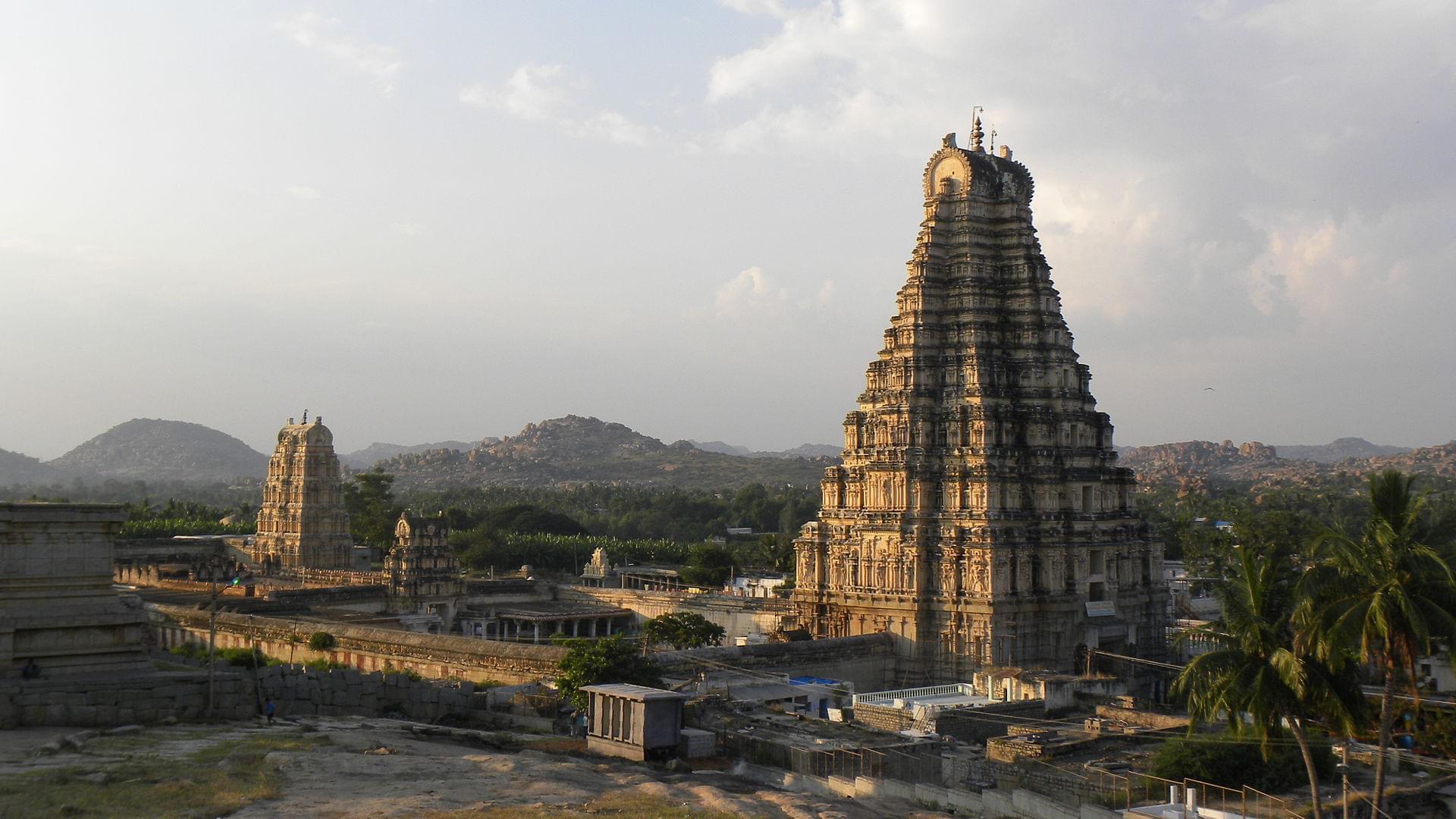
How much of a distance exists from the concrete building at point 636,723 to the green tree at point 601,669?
5.28 metres

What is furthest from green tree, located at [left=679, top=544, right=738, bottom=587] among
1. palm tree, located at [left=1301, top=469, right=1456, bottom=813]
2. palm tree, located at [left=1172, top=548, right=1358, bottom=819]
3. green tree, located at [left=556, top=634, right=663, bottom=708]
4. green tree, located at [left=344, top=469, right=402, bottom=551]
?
palm tree, located at [left=1172, top=548, right=1358, bottom=819]

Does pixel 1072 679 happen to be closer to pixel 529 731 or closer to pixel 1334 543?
pixel 1334 543

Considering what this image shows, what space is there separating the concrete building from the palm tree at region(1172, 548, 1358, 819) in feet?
26.6

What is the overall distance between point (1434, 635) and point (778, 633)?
24089 millimetres

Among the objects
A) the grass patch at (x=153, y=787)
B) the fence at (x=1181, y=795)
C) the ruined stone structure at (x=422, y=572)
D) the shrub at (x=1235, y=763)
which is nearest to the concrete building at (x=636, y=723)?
the grass patch at (x=153, y=787)

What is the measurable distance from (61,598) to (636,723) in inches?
362

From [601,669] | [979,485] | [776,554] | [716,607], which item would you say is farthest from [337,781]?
[776,554]

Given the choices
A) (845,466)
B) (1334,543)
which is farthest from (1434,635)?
(845,466)

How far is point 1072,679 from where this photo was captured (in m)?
35.8

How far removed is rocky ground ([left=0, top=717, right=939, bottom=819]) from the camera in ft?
49.2

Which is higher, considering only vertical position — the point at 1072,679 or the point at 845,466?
the point at 845,466

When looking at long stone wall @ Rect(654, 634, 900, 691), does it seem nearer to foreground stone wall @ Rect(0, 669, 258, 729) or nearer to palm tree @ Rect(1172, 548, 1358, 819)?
foreground stone wall @ Rect(0, 669, 258, 729)

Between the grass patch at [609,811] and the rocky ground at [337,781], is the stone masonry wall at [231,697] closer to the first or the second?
the rocky ground at [337,781]

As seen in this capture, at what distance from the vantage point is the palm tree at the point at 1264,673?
21297 millimetres
